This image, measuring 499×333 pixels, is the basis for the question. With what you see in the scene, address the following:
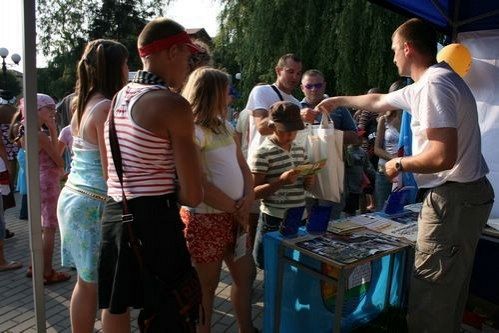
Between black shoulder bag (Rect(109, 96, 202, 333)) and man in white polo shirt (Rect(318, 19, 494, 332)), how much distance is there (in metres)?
1.27

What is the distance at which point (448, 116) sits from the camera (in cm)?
202

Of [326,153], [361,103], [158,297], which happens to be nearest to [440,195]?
[326,153]

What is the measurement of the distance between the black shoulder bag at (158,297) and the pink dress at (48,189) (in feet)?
7.92

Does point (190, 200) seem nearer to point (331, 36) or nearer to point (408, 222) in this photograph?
point (408, 222)

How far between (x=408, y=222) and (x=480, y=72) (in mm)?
1820

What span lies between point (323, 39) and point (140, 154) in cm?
1067

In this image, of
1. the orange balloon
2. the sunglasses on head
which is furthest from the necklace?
the orange balloon

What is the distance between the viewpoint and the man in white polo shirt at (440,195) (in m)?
2.15

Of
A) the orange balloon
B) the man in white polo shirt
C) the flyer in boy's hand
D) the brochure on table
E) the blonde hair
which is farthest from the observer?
the orange balloon

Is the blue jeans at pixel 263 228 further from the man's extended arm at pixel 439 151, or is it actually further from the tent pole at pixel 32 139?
the tent pole at pixel 32 139

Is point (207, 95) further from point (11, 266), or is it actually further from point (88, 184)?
point (11, 266)

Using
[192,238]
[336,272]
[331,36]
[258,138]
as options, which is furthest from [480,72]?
[331,36]

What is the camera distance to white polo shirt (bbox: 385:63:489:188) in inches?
80.5

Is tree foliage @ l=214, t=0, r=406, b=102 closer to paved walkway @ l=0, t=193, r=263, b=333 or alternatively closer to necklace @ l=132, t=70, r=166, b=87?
paved walkway @ l=0, t=193, r=263, b=333
